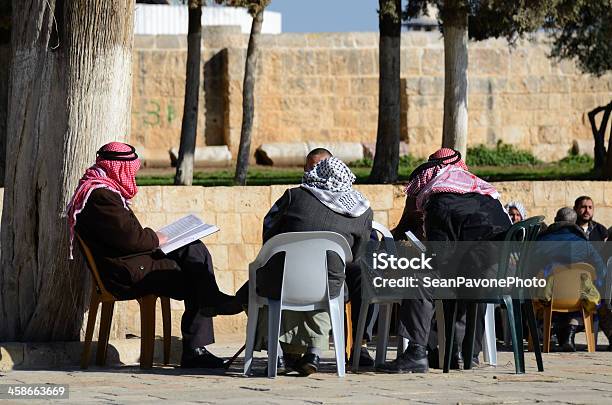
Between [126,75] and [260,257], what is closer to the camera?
[260,257]

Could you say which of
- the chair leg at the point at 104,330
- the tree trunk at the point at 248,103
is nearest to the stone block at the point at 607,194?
the chair leg at the point at 104,330

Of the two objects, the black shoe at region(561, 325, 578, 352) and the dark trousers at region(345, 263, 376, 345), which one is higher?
the dark trousers at region(345, 263, 376, 345)

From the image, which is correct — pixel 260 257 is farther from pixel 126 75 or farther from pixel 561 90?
pixel 561 90

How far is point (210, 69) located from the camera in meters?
25.5

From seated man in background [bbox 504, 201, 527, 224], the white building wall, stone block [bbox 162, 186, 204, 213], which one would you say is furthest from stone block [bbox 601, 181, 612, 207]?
the white building wall

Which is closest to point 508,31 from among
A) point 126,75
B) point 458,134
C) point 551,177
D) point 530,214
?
point 458,134

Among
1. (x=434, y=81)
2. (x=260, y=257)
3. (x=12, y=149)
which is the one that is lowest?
(x=260, y=257)

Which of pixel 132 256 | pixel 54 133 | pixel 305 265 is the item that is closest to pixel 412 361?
pixel 305 265

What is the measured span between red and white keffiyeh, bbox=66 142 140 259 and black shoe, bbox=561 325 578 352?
3584 millimetres

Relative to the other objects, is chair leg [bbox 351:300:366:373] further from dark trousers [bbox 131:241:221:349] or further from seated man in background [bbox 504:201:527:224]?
seated man in background [bbox 504:201:527:224]

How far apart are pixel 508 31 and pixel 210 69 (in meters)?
8.27

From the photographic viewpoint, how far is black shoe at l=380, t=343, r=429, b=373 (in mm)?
8359

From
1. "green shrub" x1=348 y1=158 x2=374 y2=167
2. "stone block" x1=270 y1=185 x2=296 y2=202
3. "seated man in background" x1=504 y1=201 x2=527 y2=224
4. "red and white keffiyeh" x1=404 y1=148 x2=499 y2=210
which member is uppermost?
"green shrub" x1=348 y1=158 x2=374 y2=167

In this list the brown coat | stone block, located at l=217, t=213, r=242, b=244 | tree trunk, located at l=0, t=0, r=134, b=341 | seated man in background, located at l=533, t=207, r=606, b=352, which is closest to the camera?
the brown coat
